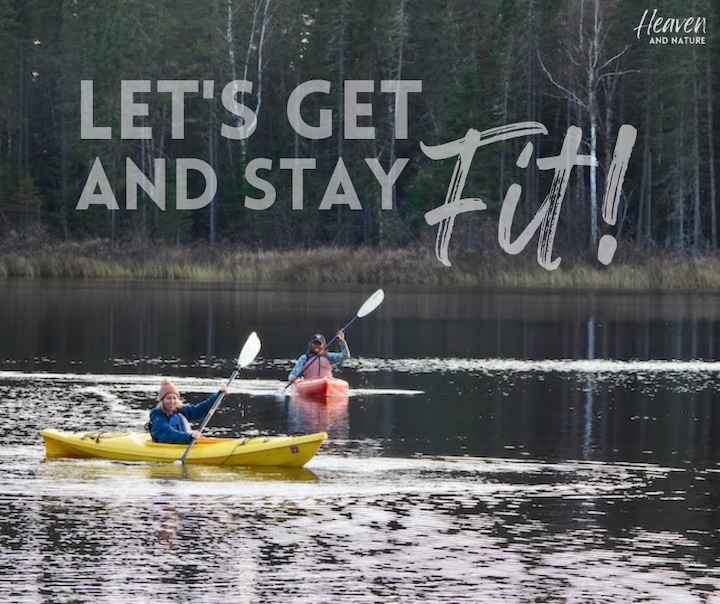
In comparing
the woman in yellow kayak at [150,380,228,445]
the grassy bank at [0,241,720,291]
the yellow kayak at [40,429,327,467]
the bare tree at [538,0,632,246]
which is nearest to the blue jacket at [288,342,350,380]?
the woman in yellow kayak at [150,380,228,445]

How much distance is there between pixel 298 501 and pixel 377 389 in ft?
35.1

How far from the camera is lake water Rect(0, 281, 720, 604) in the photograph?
41.1 ft

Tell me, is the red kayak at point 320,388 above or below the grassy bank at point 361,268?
below

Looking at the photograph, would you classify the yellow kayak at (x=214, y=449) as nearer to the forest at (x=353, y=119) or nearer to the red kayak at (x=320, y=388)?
the red kayak at (x=320, y=388)

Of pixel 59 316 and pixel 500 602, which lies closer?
pixel 500 602

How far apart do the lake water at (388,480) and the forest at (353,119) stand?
28647mm

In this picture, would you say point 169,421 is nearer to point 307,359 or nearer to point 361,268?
point 307,359

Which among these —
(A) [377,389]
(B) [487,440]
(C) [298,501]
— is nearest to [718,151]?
(A) [377,389]

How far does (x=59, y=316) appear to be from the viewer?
39000 mm

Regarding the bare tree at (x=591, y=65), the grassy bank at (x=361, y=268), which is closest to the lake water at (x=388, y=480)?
the grassy bank at (x=361, y=268)

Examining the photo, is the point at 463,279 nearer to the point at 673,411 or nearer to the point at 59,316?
the point at 59,316

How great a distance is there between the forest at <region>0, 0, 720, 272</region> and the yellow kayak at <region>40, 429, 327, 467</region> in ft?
143

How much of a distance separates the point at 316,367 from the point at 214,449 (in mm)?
8290

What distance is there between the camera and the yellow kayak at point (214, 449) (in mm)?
17125
